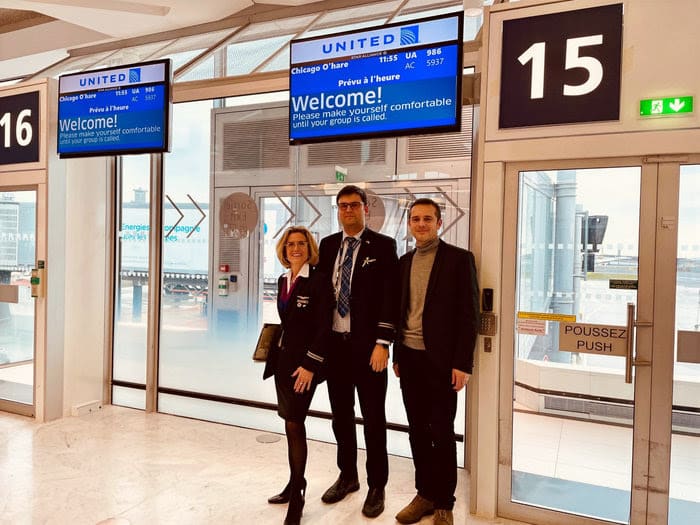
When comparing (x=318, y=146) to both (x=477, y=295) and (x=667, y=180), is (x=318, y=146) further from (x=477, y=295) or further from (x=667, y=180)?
→ (x=667, y=180)

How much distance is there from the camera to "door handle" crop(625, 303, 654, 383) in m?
2.58

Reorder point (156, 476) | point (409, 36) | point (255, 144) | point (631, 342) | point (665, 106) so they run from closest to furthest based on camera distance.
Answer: point (665, 106), point (631, 342), point (409, 36), point (156, 476), point (255, 144)

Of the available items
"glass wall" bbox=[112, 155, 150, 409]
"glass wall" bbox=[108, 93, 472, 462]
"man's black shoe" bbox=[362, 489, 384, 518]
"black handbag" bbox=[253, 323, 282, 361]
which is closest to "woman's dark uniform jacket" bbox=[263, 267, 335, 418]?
"black handbag" bbox=[253, 323, 282, 361]

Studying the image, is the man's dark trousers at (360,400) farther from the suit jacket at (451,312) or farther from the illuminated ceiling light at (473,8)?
the illuminated ceiling light at (473,8)

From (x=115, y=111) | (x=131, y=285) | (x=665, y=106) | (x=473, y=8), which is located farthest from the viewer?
(x=131, y=285)

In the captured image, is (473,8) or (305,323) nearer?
(305,323)

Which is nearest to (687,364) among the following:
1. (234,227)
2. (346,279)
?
(346,279)

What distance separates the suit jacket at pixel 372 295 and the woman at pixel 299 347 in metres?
0.15

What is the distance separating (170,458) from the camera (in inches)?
140

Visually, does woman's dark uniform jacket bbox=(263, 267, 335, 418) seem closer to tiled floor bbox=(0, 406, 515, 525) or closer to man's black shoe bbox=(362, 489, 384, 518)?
man's black shoe bbox=(362, 489, 384, 518)

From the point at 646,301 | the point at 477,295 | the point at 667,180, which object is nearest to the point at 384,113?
the point at 477,295

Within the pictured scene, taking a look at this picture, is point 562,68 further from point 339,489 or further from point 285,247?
point 339,489

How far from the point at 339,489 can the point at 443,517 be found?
623 millimetres

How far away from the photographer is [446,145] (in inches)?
142
